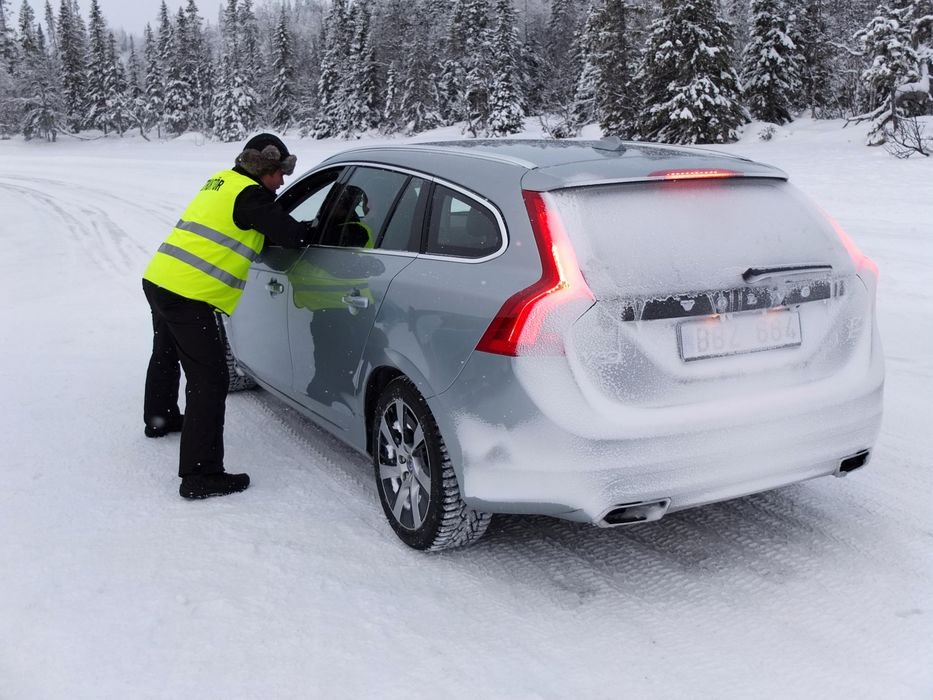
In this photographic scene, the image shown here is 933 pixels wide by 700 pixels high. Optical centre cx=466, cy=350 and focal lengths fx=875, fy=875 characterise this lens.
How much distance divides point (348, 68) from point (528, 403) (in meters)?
61.6

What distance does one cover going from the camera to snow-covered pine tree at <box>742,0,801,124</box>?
38.7 m

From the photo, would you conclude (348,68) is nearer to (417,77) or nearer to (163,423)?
(417,77)

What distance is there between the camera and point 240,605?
3.27m

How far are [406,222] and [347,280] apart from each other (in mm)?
416

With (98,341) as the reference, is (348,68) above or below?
above

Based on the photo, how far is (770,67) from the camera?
38.8 metres

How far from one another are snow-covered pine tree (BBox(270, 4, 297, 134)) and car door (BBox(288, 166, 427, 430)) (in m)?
66.6

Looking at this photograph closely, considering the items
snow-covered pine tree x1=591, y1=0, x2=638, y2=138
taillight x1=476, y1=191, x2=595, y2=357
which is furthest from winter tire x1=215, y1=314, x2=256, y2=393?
snow-covered pine tree x1=591, y1=0, x2=638, y2=138

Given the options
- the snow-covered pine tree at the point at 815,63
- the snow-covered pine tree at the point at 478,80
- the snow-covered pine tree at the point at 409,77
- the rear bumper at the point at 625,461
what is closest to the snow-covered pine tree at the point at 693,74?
the snow-covered pine tree at the point at 815,63

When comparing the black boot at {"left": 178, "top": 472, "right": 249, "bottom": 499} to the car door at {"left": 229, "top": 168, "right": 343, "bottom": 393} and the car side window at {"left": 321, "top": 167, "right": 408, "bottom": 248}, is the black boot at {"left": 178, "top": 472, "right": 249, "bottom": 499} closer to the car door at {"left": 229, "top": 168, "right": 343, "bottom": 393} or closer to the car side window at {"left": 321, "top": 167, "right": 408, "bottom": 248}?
the car door at {"left": 229, "top": 168, "right": 343, "bottom": 393}

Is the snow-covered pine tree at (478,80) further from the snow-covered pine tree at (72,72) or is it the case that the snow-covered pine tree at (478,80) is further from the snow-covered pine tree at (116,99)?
the snow-covered pine tree at (72,72)

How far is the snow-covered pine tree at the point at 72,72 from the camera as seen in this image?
81.1 metres

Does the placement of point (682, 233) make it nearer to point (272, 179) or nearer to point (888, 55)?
point (272, 179)

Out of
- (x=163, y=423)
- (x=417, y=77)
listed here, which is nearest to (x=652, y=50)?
(x=417, y=77)
